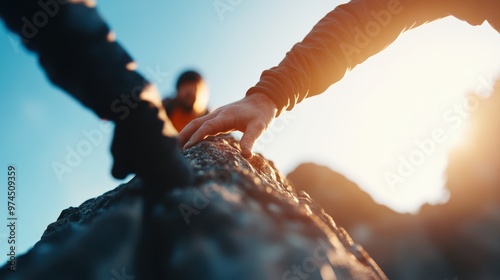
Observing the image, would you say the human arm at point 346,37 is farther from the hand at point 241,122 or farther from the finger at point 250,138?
the finger at point 250,138

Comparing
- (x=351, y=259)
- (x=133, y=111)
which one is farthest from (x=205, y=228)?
(x=351, y=259)

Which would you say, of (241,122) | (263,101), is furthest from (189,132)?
(263,101)

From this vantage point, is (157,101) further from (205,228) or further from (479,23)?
(479,23)

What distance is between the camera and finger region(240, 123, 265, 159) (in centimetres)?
123

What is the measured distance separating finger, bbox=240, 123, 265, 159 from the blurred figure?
4.46ft

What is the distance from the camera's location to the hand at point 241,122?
1242 millimetres

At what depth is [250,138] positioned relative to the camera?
1.31m

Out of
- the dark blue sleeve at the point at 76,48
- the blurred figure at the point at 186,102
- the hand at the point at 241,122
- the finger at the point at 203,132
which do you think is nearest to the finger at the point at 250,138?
the hand at the point at 241,122

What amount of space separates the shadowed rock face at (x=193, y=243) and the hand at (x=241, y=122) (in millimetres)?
460

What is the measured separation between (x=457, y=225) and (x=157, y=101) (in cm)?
704

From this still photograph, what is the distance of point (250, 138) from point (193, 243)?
70 centimetres

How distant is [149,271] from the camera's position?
0.65m

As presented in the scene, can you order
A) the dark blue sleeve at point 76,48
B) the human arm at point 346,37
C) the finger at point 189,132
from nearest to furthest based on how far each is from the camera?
the dark blue sleeve at point 76,48 → the finger at point 189,132 → the human arm at point 346,37

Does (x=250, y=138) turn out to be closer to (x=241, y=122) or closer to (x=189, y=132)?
(x=241, y=122)
